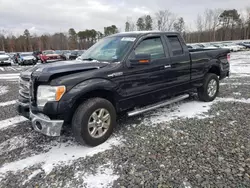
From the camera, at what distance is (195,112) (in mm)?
4840

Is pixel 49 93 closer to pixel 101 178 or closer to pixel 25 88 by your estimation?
pixel 25 88

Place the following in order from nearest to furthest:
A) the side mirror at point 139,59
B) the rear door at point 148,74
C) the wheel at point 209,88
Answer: the side mirror at point 139,59 < the rear door at point 148,74 < the wheel at point 209,88

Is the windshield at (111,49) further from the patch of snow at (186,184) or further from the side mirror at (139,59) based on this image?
the patch of snow at (186,184)

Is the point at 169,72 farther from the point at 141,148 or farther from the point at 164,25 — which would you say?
the point at 164,25

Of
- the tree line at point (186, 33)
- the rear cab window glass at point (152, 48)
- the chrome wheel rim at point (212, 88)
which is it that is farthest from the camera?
the tree line at point (186, 33)

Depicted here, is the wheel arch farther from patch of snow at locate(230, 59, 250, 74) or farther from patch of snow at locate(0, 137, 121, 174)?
patch of snow at locate(230, 59, 250, 74)

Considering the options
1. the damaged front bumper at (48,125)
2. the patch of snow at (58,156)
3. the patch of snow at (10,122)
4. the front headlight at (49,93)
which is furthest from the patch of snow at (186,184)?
the patch of snow at (10,122)

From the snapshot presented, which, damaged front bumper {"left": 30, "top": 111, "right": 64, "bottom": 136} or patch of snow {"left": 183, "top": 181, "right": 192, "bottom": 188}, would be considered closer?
patch of snow {"left": 183, "top": 181, "right": 192, "bottom": 188}

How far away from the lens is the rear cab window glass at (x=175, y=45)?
455cm

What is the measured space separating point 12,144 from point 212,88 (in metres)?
4.97

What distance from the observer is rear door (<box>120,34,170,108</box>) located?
3762 millimetres

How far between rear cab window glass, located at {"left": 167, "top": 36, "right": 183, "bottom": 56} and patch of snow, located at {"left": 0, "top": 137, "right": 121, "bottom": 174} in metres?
2.35

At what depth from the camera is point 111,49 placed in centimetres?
404

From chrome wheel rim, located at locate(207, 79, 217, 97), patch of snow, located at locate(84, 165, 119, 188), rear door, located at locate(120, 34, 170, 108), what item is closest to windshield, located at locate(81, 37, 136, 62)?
rear door, located at locate(120, 34, 170, 108)
